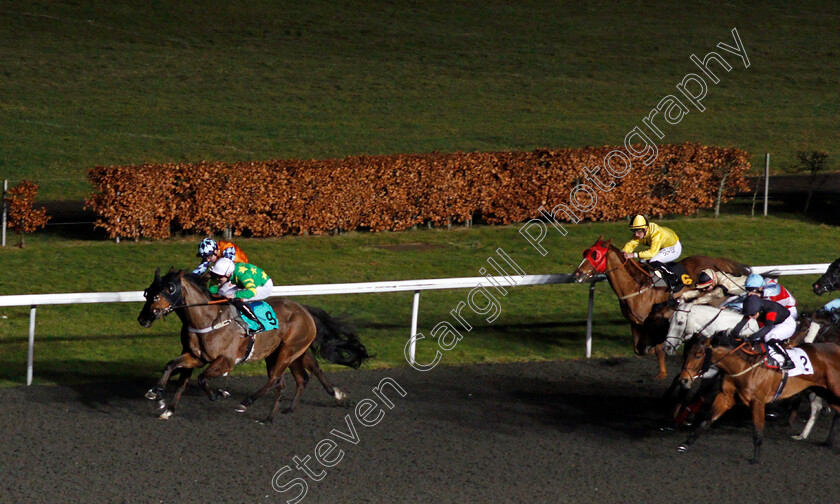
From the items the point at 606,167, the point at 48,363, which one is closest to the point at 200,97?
the point at 606,167

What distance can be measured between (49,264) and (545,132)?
13.0 m

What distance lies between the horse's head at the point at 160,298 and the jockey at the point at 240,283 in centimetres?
39

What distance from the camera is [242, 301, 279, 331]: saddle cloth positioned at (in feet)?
25.3

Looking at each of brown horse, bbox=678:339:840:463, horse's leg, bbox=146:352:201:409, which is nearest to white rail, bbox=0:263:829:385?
horse's leg, bbox=146:352:201:409

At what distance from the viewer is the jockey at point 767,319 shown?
282 inches

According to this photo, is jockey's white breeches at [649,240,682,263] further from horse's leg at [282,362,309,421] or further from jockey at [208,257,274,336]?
jockey at [208,257,274,336]

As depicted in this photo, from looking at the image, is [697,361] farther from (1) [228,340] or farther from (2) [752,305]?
(1) [228,340]

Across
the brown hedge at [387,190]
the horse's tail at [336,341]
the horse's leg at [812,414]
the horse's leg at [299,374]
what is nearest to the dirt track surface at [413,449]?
the horse's leg at [812,414]

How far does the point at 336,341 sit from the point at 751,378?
3320mm

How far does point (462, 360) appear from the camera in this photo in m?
9.52

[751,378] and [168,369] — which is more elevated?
[751,378]

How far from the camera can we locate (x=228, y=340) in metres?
7.59

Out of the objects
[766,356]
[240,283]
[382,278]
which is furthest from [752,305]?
[382,278]

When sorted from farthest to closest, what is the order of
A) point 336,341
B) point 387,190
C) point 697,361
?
point 387,190
point 336,341
point 697,361
